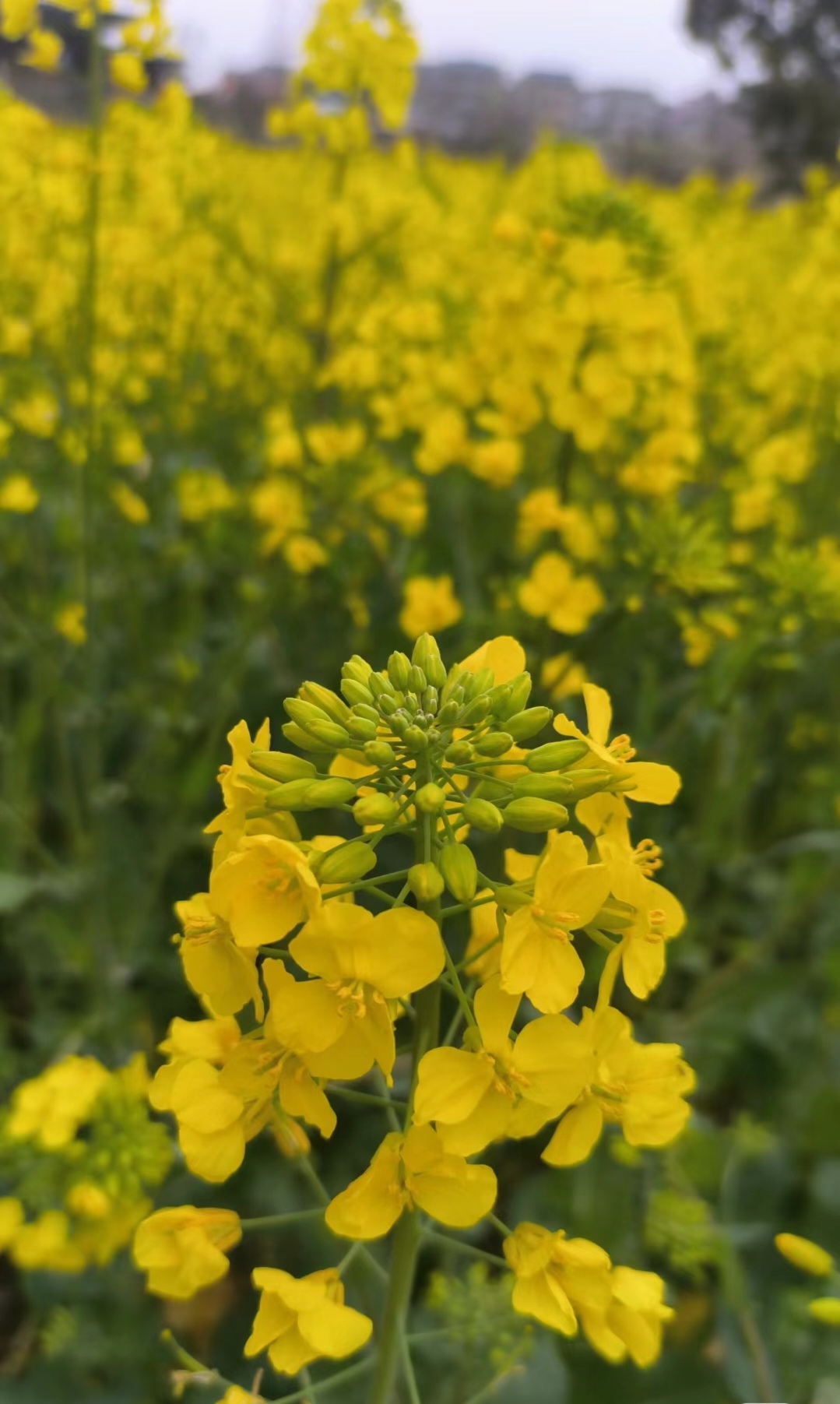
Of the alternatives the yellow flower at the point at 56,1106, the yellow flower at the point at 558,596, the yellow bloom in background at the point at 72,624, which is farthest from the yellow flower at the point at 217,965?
the yellow bloom in background at the point at 72,624

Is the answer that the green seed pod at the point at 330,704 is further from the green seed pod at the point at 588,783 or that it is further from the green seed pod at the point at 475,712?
the green seed pod at the point at 588,783

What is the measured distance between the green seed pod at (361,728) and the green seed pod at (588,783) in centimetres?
19

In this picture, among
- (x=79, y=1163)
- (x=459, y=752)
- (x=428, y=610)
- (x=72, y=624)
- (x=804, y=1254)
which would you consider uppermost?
(x=459, y=752)

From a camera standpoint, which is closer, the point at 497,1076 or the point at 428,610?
the point at 497,1076

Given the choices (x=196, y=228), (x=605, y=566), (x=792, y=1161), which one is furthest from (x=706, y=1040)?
(x=196, y=228)

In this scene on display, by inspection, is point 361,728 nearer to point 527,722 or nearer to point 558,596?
point 527,722

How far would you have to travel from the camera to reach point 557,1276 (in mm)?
1019

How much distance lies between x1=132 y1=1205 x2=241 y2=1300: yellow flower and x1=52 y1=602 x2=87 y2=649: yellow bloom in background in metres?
1.64

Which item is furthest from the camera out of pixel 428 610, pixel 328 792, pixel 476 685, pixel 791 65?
pixel 791 65

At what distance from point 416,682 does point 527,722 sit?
0.13 meters

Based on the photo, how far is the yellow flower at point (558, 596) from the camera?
203 centimetres

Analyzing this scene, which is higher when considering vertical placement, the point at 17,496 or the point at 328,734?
the point at 328,734

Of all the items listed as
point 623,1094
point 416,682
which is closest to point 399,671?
point 416,682

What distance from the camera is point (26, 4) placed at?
2100 mm
